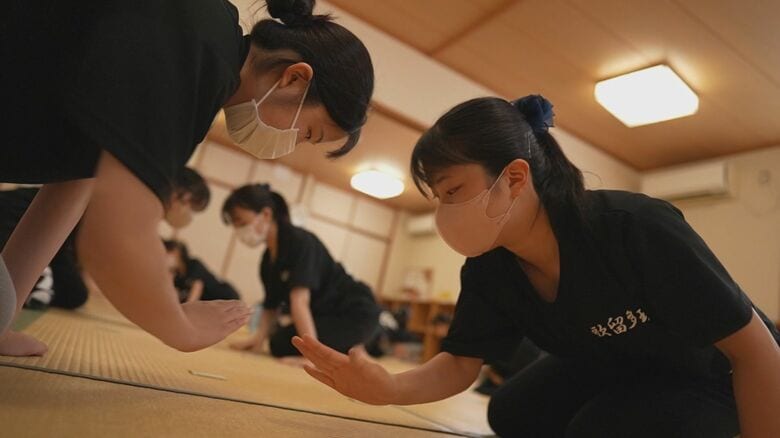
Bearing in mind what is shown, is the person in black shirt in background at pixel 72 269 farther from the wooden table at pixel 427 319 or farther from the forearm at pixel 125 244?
the wooden table at pixel 427 319

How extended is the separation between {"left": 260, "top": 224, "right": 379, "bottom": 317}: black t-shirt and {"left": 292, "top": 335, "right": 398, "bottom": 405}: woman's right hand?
134cm

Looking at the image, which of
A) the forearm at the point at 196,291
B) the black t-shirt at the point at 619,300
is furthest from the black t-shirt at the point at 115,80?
the forearm at the point at 196,291

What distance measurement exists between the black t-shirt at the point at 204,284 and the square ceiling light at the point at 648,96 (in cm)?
276

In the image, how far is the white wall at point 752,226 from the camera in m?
3.43

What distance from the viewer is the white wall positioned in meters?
3.43

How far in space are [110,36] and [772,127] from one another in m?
4.03

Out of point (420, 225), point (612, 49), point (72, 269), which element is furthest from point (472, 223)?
point (420, 225)

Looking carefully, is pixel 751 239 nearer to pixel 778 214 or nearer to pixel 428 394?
pixel 778 214

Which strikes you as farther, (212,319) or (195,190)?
(195,190)

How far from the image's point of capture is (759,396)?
81 cm

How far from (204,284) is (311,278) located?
1.44 meters

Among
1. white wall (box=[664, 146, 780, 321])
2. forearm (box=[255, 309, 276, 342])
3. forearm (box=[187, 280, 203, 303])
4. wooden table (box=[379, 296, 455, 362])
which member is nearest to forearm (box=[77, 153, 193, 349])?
forearm (box=[255, 309, 276, 342])

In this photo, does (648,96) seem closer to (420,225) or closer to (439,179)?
(439,179)

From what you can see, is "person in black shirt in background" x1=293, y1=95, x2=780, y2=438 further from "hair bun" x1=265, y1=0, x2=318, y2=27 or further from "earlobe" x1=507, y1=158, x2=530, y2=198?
"hair bun" x1=265, y1=0, x2=318, y2=27
